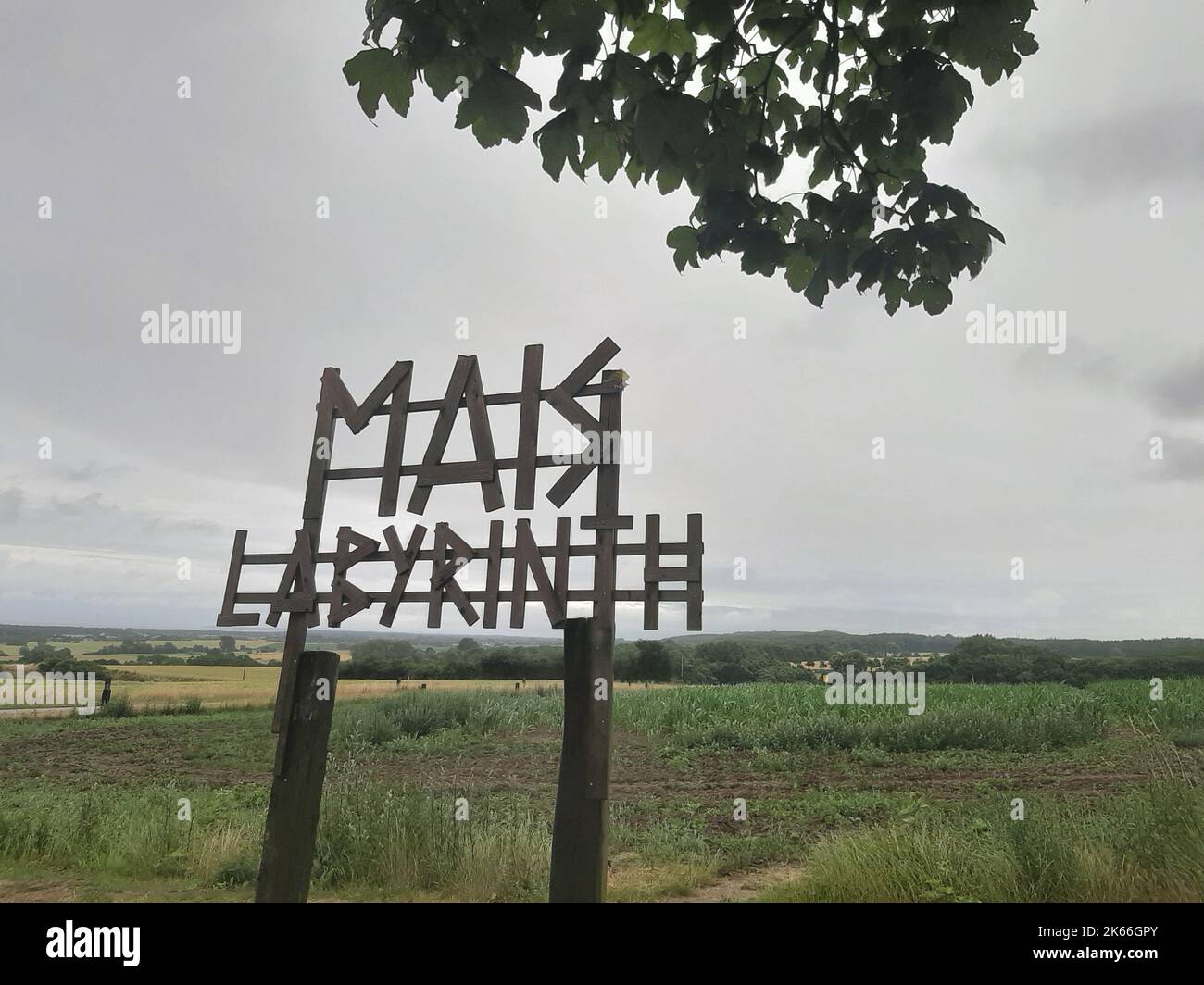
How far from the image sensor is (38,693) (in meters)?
24.6

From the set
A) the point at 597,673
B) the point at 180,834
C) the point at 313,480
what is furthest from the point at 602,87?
the point at 180,834

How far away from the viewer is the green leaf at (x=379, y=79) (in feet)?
8.36

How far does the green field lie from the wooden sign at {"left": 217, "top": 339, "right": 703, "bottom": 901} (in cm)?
205

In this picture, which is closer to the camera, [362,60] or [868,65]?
[362,60]

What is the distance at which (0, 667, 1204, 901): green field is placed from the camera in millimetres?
5578

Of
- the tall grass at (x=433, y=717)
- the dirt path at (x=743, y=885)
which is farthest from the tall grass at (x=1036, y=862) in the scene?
the tall grass at (x=433, y=717)

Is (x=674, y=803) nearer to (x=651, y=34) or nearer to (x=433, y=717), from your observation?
(x=433, y=717)

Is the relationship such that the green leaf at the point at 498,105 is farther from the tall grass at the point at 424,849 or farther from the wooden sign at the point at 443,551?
the tall grass at the point at 424,849

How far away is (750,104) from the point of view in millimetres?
3812

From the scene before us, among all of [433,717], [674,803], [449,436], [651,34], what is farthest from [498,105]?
[433,717]

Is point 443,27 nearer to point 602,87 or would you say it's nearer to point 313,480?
point 602,87

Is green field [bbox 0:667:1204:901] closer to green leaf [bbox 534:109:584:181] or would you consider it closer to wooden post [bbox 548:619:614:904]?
wooden post [bbox 548:619:614:904]

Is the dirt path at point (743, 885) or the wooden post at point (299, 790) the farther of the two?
the dirt path at point (743, 885)

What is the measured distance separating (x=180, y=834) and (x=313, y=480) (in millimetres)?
4350
